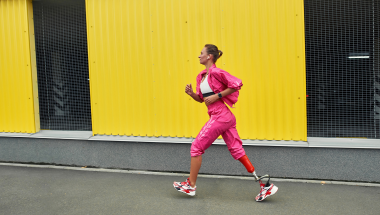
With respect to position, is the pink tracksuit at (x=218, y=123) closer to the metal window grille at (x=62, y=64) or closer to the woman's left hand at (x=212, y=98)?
the woman's left hand at (x=212, y=98)

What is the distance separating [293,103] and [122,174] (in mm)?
2937

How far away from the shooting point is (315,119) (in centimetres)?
443

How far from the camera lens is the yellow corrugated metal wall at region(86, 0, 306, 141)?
439 centimetres

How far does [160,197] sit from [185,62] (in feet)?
7.21

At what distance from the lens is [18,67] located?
5.46 meters

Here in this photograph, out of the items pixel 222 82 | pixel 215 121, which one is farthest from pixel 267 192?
pixel 222 82

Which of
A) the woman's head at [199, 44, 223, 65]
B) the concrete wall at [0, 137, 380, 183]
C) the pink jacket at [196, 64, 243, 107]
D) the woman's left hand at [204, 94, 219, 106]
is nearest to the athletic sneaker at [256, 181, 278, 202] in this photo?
the concrete wall at [0, 137, 380, 183]

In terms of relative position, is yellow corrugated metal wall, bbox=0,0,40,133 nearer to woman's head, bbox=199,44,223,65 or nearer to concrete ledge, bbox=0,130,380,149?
concrete ledge, bbox=0,130,380,149

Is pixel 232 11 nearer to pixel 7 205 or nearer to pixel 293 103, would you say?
pixel 293 103

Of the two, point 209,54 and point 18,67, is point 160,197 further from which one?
→ point 18,67

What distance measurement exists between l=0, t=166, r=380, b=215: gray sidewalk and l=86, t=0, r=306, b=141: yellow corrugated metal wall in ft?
2.97

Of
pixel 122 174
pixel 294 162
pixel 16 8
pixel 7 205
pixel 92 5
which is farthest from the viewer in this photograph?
pixel 16 8

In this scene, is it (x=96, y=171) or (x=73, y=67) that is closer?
(x=96, y=171)

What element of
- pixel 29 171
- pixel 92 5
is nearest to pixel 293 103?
pixel 92 5
